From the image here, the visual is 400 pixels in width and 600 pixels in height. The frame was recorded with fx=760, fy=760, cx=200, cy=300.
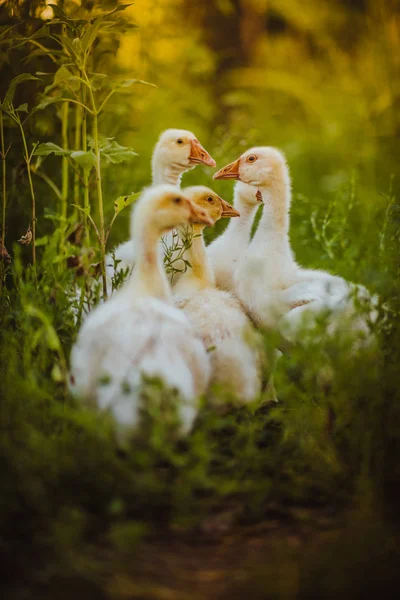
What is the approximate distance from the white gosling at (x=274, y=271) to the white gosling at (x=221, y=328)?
0.51 ft

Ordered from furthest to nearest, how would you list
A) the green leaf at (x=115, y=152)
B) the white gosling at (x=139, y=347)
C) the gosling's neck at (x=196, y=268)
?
the gosling's neck at (x=196, y=268) < the green leaf at (x=115, y=152) < the white gosling at (x=139, y=347)

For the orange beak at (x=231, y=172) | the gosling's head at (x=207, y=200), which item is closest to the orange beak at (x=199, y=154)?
the orange beak at (x=231, y=172)

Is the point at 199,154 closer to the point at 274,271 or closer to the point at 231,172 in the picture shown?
the point at 231,172

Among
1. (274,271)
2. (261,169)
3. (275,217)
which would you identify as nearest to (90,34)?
(261,169)

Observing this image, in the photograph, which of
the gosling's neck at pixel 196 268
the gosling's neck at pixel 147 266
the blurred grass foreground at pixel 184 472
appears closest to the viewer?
the blurred grass foreground at pixel 184 472

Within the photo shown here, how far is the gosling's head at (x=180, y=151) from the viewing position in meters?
4.64

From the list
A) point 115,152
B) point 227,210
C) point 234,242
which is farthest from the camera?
point 234,242

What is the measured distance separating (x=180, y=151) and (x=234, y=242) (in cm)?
68

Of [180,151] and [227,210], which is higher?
[180,151]

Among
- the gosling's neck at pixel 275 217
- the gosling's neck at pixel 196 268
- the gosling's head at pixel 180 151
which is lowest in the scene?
the gosling's neck at pixel 196 268

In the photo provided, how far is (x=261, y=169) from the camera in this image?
4477mm

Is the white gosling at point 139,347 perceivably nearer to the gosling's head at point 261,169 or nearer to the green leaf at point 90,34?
the green leaf at point 90,34

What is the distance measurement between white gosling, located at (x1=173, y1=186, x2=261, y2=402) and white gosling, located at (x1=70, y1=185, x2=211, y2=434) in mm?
186

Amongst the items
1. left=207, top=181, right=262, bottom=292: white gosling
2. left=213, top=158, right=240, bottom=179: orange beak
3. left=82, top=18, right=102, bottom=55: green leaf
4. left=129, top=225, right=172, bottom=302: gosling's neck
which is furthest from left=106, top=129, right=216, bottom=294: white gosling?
left=129, top=225, right=172, bottom=302: gosling's neck
